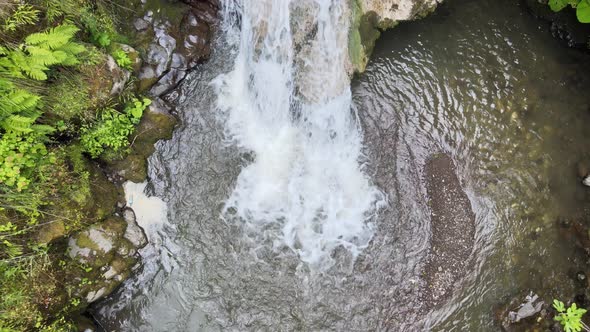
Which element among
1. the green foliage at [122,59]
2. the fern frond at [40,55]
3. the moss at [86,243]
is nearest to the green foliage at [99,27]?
the green foliage at [122,59]

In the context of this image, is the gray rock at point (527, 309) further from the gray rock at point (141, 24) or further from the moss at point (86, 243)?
the gray rock at point (141, 24)

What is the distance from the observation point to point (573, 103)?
7.57 metres

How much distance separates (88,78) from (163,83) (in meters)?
1.44

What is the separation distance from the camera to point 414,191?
7031 millimetres

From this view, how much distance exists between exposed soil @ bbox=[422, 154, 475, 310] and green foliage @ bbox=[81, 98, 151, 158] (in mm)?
5196

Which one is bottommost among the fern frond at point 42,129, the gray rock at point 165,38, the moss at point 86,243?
the moss at point 86,243

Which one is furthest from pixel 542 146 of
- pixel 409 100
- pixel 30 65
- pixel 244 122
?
pixel 30 65

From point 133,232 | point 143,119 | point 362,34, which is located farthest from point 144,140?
point 362,34

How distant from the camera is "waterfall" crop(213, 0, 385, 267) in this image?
677 centimetres

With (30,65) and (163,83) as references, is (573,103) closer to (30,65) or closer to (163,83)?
(163,83)

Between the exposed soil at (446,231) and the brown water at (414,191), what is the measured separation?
0.14m

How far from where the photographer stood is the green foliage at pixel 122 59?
6.32 metres

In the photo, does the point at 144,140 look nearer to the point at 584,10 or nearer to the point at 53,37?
the point at 53,37

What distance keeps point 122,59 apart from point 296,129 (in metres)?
3.20
